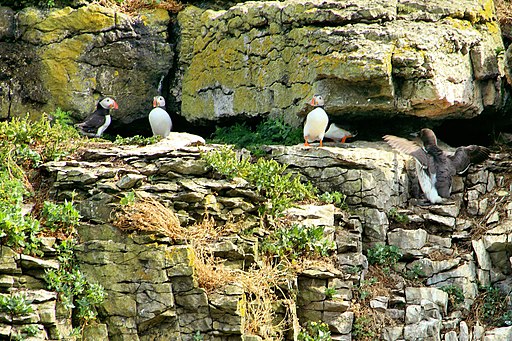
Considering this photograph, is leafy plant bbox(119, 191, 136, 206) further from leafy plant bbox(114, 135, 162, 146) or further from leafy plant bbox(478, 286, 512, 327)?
leafy plant bbox(478, 286, 512, 327)

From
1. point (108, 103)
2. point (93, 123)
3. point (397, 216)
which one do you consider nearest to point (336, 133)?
point (397, 216)

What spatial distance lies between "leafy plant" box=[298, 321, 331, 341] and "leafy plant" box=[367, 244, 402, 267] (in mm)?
1932

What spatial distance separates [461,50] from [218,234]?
6033 millimetres

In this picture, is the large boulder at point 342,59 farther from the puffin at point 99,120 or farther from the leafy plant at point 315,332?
the leafy plant at point 315,332

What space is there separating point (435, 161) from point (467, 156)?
0.63m

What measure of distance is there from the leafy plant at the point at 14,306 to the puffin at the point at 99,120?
539 cm

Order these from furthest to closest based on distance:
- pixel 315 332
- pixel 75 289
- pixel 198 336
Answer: pixel 315 332
pixel 198 336
pixel 75 289

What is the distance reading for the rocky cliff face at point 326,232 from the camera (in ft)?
38.3

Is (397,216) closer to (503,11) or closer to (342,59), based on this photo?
(342,59)

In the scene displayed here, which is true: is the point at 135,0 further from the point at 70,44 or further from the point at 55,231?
the point at 55,231

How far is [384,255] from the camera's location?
14430 mm

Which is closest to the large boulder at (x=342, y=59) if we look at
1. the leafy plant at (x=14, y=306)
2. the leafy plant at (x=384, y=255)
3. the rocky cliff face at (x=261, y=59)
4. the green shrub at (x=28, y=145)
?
the rocky cliff face at (x=261, y=59)

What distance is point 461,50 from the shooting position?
16.4 metres

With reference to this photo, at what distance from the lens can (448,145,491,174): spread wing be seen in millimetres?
15702
